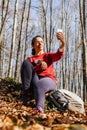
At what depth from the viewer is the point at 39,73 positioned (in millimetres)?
5168

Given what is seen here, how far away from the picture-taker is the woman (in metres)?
4.97

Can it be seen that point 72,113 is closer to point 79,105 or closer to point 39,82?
point 79,105

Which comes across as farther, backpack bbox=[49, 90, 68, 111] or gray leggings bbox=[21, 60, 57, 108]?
backpack bbox=[49, 90, 68, 111]

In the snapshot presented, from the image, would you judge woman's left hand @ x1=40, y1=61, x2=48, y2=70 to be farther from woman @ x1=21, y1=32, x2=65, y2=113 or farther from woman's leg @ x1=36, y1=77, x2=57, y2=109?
woman's leg @ x1=36, y1=77, x2=57, y2=109

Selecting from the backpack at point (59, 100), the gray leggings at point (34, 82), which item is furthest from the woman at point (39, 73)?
the backpack at point (59, 100)

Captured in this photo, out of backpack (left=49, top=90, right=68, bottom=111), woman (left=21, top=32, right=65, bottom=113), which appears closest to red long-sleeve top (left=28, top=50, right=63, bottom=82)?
woman (left=21, top=32, right=65, bottom=113)

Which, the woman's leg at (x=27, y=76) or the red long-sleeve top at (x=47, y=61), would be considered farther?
the red long-sleeve top at (x=47, y=61)

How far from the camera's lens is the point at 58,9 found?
123ft

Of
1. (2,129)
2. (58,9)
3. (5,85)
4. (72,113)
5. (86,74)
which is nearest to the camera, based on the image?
(2,129)

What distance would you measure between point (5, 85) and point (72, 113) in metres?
6.51

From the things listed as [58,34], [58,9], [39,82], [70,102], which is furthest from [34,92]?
[58,9]

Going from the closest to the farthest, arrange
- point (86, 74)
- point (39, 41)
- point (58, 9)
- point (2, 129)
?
1. point (2, 129)
2. point (39, 41)
3. point (86, 74)
4. point (58, 9)

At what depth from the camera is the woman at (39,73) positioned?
16.3 feet

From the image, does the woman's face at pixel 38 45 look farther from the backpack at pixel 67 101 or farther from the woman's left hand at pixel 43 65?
the backpack at pixel 67 101
